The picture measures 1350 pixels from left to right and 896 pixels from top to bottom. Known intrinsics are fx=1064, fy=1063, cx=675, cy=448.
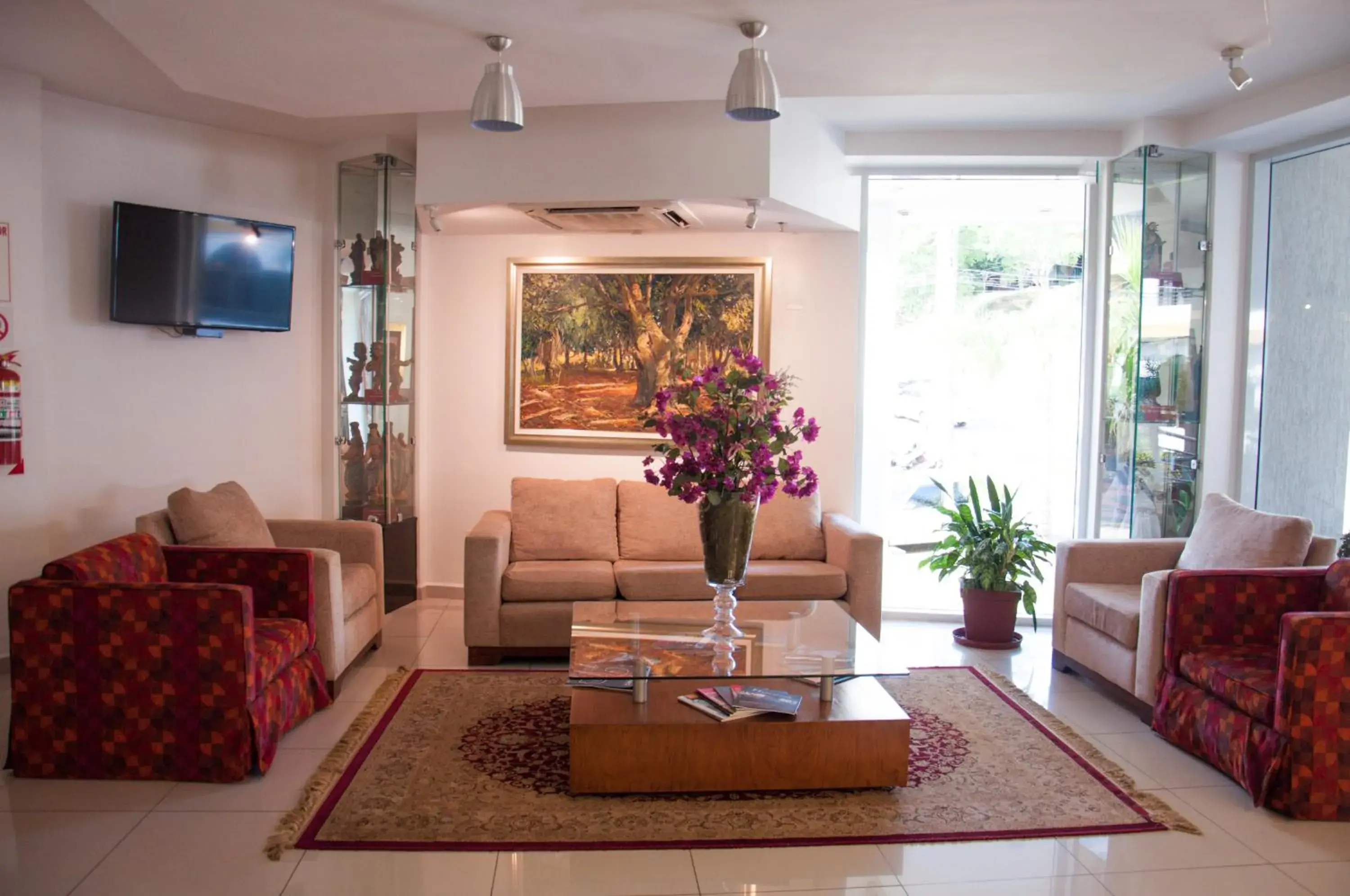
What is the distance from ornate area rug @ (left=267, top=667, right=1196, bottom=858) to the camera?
330 centimetres

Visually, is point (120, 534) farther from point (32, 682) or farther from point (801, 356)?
point (801, 356)

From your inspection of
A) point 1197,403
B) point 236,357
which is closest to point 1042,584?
point 1197,403

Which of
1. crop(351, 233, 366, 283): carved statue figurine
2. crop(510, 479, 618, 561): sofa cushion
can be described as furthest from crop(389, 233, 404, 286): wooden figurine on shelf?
crop(510, 479, 618, 561): sofa cushion

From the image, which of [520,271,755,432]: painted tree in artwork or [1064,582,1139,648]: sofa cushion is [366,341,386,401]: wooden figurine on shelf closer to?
[520,271,755,432]: painted tree in artwork

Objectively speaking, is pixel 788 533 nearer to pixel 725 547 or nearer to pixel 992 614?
pixel 992 614

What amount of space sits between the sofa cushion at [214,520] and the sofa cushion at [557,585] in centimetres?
113

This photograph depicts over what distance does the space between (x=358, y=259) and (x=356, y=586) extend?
2123 millimetres

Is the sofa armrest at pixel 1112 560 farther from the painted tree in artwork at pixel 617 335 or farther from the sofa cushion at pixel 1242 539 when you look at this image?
the painted tree in artwork at pixel 617 335

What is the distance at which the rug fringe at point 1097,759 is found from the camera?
137 inches

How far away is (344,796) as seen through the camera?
3.56 metres

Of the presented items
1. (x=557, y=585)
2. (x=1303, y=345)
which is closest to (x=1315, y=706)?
(x=1303, y=345)

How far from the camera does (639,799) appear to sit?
3574 millimetres

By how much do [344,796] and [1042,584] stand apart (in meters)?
4.69

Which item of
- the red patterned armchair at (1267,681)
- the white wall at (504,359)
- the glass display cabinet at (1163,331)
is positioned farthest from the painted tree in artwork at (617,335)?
the red patterned armchair at (1267,681)
